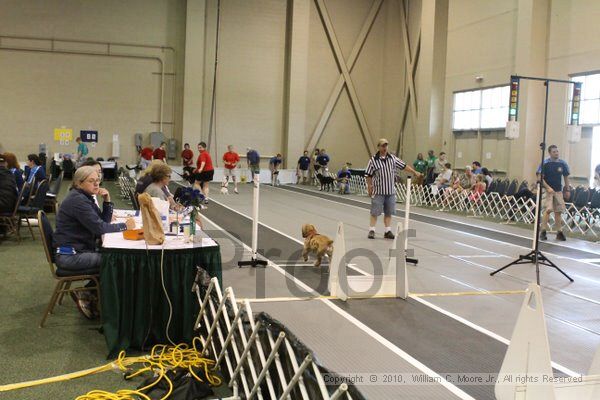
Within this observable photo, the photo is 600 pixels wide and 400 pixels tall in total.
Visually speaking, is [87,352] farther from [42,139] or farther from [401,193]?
[42,139]

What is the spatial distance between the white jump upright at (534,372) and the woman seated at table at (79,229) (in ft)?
8.98

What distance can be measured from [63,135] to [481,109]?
1384cm

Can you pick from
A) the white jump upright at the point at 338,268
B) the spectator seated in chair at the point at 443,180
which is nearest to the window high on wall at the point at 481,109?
the spectator seated in chair at the point at 443,180

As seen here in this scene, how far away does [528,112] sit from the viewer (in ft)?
48.4

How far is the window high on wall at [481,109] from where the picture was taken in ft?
53.5

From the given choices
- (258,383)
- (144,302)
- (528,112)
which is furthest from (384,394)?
(528,112)

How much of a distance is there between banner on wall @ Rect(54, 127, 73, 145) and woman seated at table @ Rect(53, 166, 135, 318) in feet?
55.4

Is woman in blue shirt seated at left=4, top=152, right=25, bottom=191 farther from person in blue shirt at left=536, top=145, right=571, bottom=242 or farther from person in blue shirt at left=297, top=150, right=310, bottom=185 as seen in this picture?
person in blue shirt at left=297, top=150, right=310, bottom=185

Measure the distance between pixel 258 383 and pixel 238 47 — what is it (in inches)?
788

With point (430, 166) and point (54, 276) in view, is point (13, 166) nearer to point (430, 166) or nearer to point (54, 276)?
point (54, 276)

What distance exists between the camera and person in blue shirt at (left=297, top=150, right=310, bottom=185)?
21.5 meters

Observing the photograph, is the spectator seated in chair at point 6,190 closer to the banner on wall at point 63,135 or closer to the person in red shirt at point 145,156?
the person in red shirt at point 145,156

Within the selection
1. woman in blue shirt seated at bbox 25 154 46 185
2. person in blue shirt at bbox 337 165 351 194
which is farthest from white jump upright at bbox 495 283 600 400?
person in blue shirt at bbox 337 165 351 194

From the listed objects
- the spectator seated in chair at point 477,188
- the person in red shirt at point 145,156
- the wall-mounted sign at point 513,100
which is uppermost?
the wall-mounted sign at point 513,100
